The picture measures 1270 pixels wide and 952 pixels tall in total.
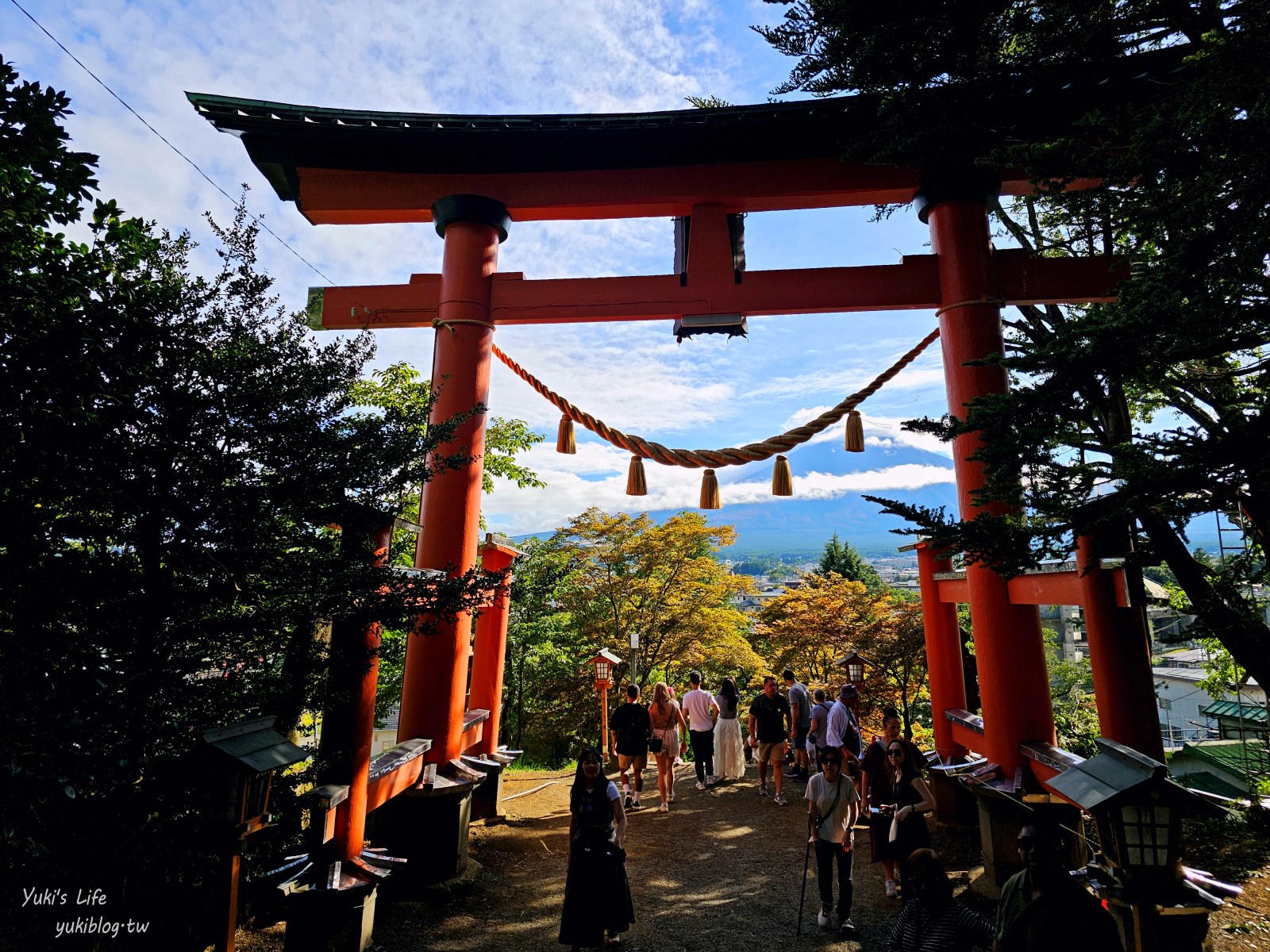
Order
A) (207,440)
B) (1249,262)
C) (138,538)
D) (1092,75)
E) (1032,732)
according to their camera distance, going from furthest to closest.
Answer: (1032,732), (1092,75), (207,440), (138,538), (1249,262)

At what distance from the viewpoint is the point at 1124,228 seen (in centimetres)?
287

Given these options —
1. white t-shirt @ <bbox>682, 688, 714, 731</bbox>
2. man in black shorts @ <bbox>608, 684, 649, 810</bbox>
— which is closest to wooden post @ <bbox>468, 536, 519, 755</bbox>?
man in black shorts @ <bbox>608, 684, 649, 810</bbox>

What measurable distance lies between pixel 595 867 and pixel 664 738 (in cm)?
319

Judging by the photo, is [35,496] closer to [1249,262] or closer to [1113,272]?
[1249,262]

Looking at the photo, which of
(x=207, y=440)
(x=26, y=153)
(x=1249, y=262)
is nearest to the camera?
(x=26, y=153)

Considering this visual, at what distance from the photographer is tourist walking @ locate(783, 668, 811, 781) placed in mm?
7453

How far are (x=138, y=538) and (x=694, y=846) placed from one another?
5.00 metres

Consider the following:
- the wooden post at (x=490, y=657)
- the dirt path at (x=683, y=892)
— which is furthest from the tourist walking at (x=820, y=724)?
the wooden post at (x=490, y=657)

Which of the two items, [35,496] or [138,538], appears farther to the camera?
[138,538]

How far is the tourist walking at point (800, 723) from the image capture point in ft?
24.5

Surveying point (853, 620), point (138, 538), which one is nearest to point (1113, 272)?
point (138, 538)

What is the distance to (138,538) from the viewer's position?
2637 mm

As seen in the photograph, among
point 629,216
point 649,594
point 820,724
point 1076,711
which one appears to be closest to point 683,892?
point 820,724

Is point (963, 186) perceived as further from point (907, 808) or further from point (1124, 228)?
point (907, 808)
